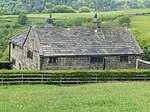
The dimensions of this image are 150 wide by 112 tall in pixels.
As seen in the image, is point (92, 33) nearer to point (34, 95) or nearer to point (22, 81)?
point (22, 81)

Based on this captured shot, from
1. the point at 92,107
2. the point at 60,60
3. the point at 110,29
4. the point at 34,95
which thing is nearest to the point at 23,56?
the point at 60,60

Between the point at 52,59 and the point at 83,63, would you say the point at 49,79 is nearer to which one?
the point at 52,59

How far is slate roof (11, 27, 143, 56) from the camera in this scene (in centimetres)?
4828

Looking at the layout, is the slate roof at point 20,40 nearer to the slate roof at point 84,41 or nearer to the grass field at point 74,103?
the slate roof at point 84,41

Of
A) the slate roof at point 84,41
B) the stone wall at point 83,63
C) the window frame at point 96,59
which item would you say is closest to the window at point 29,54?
the slate roof at point 84,41

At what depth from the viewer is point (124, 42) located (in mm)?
52125

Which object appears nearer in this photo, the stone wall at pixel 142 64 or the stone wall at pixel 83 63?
the stone wall at pixel 83 63

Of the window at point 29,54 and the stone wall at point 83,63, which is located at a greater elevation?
the window at point 29,54

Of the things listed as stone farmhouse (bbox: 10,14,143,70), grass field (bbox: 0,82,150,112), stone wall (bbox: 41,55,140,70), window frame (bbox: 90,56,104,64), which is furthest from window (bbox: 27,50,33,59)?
grass field (bbox: 0,82,150,112)

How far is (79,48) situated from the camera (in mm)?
49312

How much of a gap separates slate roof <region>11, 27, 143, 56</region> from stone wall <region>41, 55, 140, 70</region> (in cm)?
→ 68

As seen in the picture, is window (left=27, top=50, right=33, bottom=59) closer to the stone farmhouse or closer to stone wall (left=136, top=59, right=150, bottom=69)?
the stone farmhouse

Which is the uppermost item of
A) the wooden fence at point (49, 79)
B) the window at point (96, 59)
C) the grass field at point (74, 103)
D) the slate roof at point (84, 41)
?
the slate roof at point (84, 41)

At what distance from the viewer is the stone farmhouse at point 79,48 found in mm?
47812
